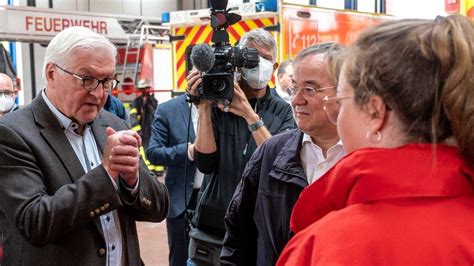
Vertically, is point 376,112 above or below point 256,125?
above

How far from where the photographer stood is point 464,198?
1.08 m

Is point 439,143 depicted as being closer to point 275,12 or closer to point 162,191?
point 162,191

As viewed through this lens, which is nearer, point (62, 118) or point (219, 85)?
point (62, 118)

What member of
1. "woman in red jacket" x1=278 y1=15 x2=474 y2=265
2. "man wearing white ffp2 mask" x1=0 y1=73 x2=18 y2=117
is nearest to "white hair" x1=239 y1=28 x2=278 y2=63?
"woman in red jacket" x1=278 y1=15 x2=474 y2=265

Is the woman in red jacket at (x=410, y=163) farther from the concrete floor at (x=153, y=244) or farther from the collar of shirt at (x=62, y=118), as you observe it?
the concrete floor at (x=153, y=244)

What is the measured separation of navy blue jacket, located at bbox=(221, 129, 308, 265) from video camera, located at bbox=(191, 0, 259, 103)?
1.84ft

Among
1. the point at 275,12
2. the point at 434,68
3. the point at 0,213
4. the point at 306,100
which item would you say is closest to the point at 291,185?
the point at 306,100

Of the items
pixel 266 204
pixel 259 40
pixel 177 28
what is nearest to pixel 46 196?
pixel 266 204

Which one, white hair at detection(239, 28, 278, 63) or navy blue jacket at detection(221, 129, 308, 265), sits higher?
white hair at detection(239, 28, 278, 63)

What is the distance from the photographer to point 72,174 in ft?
6.73

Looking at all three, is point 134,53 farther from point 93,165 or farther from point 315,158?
point 315,158

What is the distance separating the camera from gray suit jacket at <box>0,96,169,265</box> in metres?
1.91

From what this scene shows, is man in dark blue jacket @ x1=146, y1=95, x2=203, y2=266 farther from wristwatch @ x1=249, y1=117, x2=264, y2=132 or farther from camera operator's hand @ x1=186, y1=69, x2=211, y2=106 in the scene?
wristwatch @ x1=249, y1=117, x2=264, y2=132

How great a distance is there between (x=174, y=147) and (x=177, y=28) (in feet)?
10.0
